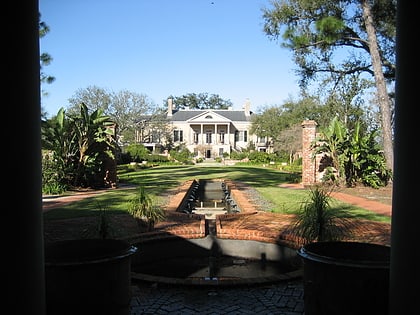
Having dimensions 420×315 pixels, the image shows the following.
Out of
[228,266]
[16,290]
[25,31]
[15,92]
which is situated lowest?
[228,266]

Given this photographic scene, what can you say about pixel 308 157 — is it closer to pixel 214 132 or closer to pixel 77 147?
pixel 77 147

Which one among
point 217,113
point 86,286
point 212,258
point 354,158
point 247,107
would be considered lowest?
point 212,258

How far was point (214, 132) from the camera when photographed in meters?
59.2

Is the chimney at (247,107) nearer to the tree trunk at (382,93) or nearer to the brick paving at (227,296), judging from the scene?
the tree trunk at (382,93)

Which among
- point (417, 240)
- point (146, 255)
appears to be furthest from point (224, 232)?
point (417, 240)

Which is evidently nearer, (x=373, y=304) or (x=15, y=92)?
(x=15, y=92)

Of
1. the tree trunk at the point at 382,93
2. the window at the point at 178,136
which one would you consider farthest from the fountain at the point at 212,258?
the window at the point at 178,136

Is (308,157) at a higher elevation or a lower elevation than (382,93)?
lower

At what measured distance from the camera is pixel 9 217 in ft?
5.83

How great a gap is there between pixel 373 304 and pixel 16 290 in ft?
7.39

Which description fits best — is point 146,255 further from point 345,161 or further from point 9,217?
point 345,161

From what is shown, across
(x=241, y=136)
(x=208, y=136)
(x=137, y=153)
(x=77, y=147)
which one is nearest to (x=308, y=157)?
(x=77, y=147)

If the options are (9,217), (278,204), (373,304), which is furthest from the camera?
(278,204)

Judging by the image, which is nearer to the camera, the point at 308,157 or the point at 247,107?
the point at 308,157
